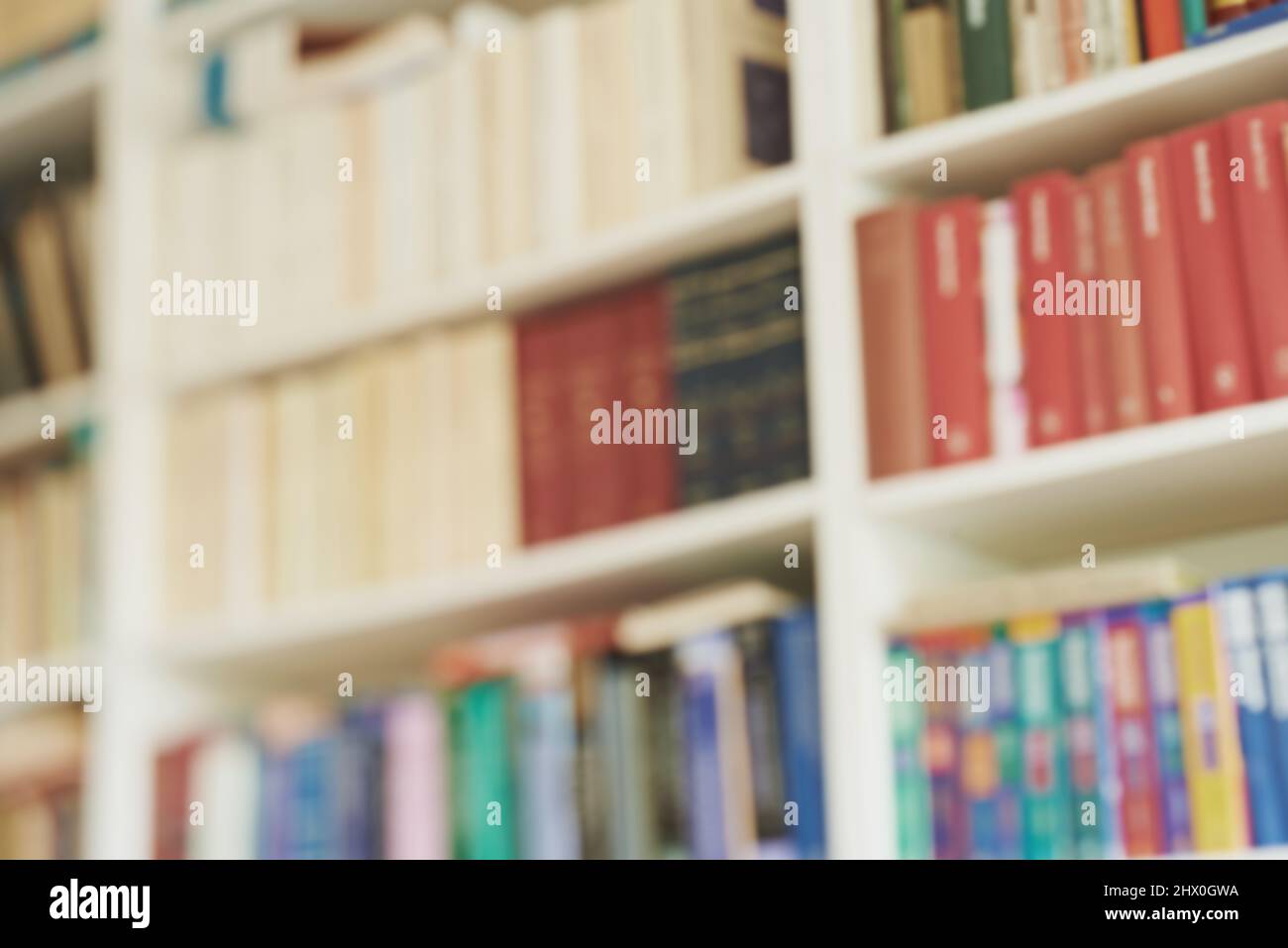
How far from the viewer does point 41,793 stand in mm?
2078

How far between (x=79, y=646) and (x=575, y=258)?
2.43 ft

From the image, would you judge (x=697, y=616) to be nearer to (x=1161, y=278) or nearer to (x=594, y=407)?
(x=594, y=407)

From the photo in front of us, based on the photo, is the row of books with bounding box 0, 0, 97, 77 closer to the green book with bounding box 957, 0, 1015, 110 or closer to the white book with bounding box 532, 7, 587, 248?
the white book with bounding box 532, 7, 587, 248

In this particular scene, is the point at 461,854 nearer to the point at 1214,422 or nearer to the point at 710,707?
the point at 710,707

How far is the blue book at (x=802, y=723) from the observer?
1.55 meters

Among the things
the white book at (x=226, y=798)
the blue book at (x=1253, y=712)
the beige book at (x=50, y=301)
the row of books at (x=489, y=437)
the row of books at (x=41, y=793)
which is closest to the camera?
the blue book at (x=1253, y=712)

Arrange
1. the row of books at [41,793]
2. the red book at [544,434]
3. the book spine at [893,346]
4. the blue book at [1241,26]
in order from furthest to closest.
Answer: the row of books at [41,793] → the red book at [544,434] → the book spine at [893,346] → the blue book at [1241,26]

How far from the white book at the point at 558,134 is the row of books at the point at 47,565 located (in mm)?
667

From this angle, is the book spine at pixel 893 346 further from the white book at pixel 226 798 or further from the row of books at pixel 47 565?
the row of books at pixel 47 565

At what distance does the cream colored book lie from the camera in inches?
63.6

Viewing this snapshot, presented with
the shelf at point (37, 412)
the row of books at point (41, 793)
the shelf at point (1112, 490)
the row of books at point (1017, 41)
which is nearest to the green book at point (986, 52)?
the row of books at point (1017, 41)

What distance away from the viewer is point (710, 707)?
1.62 meters

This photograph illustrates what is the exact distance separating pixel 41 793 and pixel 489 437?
680mm
